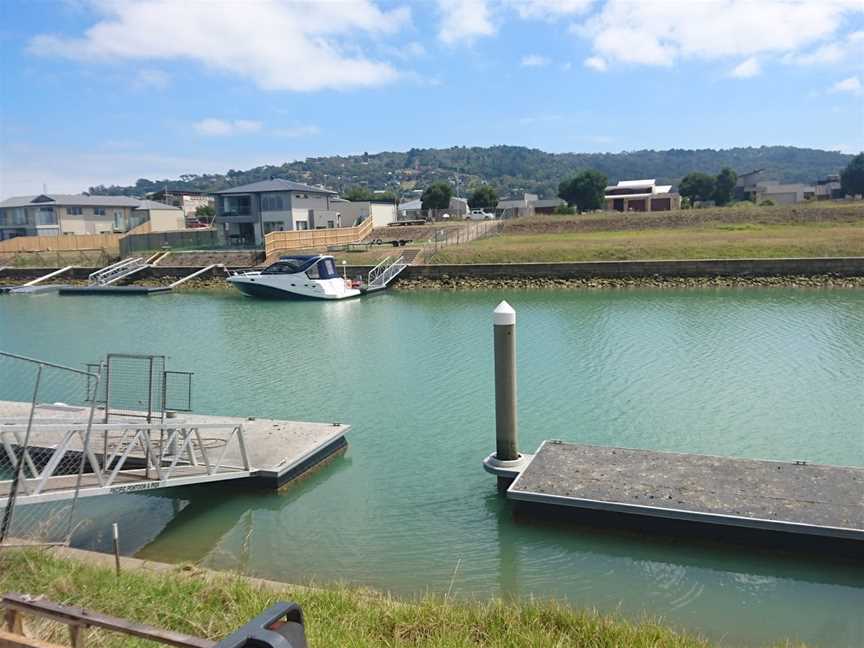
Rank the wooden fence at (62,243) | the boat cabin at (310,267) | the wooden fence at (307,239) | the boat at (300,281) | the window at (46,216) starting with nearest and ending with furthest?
the boat at (300,281) < the boat cabin at (310,267) < the wooden fence at (307,239) < the wooden fence at (62,243) < the window at (46,216)

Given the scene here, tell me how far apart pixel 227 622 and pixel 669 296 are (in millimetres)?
29035

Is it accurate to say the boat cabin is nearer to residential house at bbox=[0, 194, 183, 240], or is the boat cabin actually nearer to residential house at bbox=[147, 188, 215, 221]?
residential house at bbox=[0, 194, 183, 240]

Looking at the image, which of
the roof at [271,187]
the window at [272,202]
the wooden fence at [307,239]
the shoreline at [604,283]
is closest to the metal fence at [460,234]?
the shoreline at [604,283]

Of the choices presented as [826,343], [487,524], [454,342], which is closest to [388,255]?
[454,342]

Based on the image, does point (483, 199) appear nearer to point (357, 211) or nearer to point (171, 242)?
point (357, 211)

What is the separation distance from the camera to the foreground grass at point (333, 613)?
5.16m

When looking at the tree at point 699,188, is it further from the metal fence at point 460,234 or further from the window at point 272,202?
the window at point 272,202

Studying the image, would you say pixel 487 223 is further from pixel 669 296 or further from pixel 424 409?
pixel 424 409

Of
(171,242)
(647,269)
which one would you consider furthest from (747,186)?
(171,242)

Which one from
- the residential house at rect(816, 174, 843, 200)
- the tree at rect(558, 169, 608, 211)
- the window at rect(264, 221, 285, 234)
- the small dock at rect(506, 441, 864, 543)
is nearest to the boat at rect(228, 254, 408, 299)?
the window at rect(264, 221, 285, 234)

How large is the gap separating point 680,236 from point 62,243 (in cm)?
4395

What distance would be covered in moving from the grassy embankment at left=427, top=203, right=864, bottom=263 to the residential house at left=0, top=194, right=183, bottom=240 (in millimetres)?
35398

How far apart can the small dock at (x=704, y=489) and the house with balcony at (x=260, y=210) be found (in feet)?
143

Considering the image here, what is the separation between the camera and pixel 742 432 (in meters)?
12.3
